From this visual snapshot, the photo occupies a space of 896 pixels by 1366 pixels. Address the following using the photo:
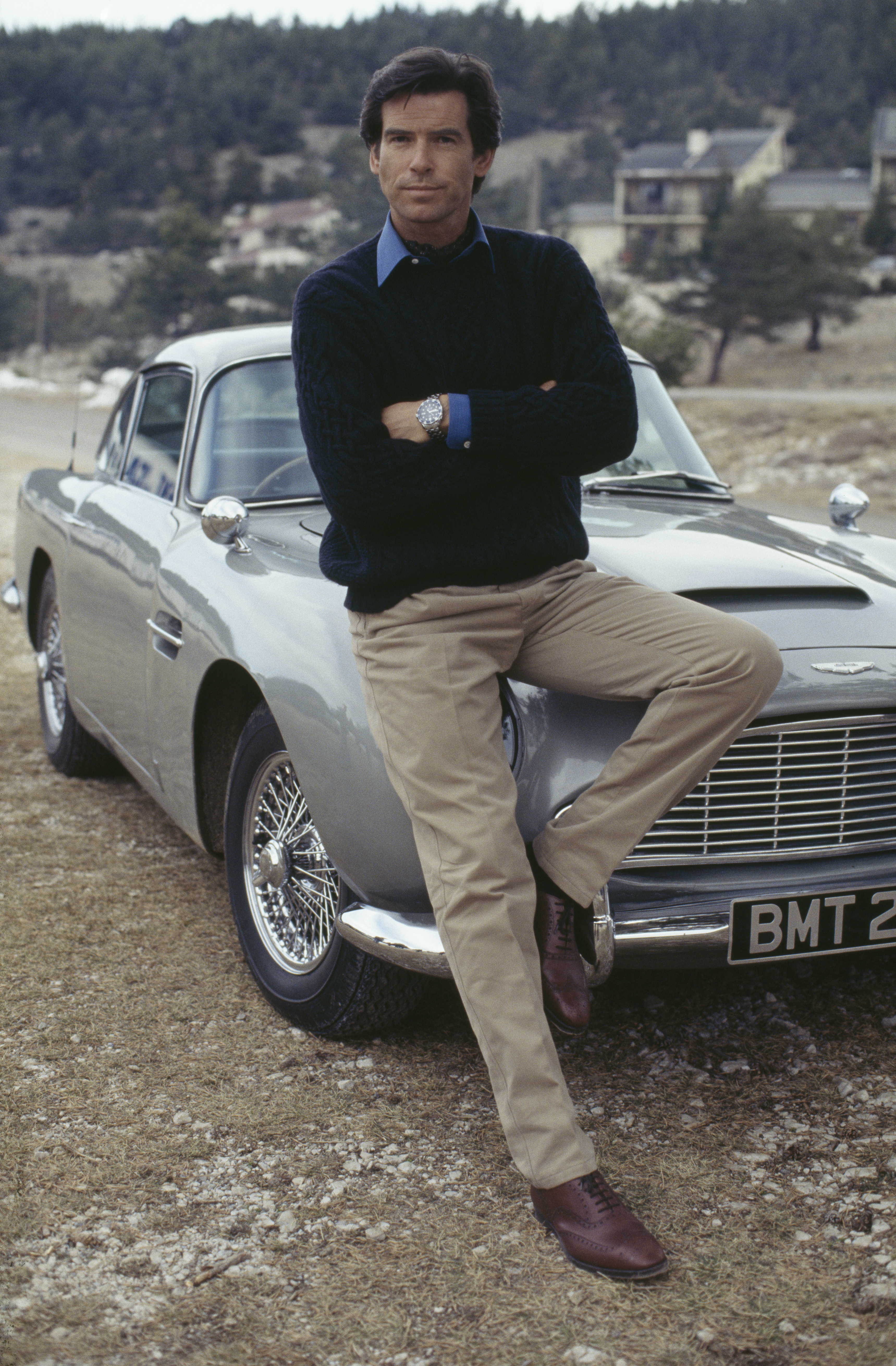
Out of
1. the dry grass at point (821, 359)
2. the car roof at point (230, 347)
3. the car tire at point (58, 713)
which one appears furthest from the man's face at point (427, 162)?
the dry grass at point (821, 359)

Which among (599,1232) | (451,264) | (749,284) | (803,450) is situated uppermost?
(451,264)

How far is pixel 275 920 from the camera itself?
333 cm

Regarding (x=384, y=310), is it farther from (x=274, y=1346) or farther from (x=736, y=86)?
(x=736, y=86)

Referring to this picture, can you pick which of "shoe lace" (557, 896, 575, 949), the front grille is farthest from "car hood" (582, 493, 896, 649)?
"shoe lace" (557, 896, 575, 949)

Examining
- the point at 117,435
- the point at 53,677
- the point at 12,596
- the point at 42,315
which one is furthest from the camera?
the point at 42,315

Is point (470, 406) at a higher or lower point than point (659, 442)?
higher

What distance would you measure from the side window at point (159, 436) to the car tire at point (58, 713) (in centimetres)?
67

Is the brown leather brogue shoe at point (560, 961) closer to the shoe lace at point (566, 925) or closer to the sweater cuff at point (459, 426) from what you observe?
the shoe lace at point (566, 925)

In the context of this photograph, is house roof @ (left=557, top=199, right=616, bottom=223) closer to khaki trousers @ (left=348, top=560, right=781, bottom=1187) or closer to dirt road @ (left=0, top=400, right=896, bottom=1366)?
dirt road @ (left=0, top=400, right=896, bottom=1366)

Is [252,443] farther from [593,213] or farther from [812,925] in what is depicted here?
[593,213]

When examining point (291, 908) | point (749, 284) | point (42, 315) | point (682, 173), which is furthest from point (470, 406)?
point (682, 173)

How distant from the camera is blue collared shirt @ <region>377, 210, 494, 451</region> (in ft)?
8.22

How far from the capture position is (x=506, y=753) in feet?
8.79

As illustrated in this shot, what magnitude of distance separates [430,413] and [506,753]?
0.69m
